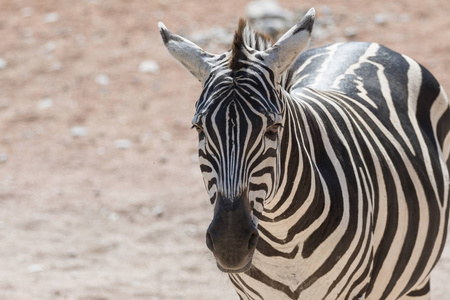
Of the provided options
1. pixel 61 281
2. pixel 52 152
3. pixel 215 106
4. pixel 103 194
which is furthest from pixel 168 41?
pixel 52 152

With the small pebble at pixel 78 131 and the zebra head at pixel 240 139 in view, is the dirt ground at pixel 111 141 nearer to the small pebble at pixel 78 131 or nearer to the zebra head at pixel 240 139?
the small pebble at pixel 78 131

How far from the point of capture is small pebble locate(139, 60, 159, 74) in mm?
9797

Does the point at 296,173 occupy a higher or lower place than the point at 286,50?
lower

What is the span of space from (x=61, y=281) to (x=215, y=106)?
3.65m

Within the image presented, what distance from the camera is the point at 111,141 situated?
8.44m

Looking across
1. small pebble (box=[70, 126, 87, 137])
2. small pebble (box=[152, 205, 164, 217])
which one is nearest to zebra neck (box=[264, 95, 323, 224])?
small pebble (box=[152, 205, 164, 217])

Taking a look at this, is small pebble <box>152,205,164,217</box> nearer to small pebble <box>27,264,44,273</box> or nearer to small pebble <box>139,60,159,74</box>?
small pebble <box>27,264,44,273</box>

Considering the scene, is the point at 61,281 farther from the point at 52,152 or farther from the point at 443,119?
the point at 443,119

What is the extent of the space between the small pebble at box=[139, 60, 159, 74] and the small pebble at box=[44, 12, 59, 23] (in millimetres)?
1894

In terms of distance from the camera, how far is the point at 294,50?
9.34 feet

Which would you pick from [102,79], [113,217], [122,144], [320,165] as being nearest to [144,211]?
[113,217]

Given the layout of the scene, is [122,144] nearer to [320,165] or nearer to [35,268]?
[35,268]

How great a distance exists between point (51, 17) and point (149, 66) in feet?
7.02

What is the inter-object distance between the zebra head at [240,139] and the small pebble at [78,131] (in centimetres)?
593
